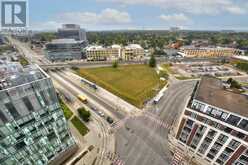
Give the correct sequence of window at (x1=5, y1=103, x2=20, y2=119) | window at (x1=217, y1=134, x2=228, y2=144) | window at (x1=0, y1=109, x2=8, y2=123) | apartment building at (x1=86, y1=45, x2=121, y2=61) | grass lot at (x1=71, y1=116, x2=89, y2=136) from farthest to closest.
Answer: apartment building at (x1=86, y1=45, x2=121, y2=61)
grass lot at (x1=71, y1=116, x2=89, y2=136)
window at (x1=217, y1=134, x2=228, y2=144)
window at (x1=5, y1=103, x2=20, y2=119)
window at (x1=0, y1=109, x2=8, y2=123)

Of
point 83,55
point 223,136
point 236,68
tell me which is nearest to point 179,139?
point 223,136

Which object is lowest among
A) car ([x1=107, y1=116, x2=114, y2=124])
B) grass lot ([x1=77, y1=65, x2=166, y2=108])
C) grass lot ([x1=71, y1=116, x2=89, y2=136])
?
grass lot ([x1=71, y1=116, x2=89, y2=136])

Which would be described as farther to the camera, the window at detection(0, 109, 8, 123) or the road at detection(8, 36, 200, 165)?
the road at detection(8, 36, 200, 165)

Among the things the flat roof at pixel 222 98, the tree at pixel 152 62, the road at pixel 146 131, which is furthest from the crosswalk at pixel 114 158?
the tree at pixel 152 62

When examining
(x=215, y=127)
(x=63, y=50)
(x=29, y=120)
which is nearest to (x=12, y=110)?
(x=29, y=120)

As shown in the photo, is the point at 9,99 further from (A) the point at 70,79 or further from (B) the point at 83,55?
(B) the point at 83,55

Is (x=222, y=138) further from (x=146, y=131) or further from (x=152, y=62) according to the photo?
(x=152, y=62)

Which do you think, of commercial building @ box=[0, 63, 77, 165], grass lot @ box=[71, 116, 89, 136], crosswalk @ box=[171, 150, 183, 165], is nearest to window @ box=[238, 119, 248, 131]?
crosswalk @ box=[171, 150, 183, 165]

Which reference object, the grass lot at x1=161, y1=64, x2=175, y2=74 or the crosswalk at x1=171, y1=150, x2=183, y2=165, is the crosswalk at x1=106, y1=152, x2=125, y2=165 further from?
the grass lot at x1=161, y1=64, x2=175, y2=74
